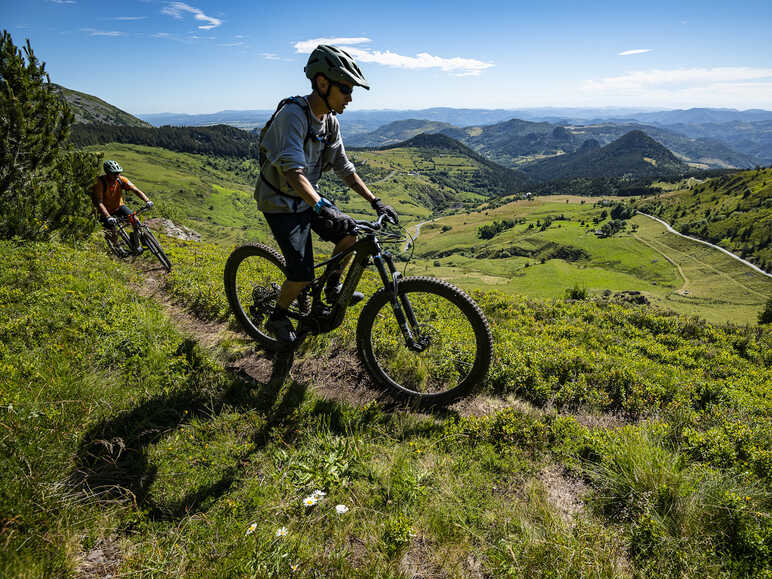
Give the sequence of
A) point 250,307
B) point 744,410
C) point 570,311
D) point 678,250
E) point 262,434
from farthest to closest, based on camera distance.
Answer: point 678,250 < point 570,311 < point 250,307 < point 744,410 < point 262,434

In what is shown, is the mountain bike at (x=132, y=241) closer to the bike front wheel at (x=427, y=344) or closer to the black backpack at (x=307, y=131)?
the black backpack at (x=307, y=131)

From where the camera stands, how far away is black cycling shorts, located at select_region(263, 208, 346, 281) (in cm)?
456

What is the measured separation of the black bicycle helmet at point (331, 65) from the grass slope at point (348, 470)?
3.77 metres

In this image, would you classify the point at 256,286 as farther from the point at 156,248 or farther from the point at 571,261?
the point at 571,261

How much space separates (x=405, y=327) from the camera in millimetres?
4512

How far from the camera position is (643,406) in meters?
4.76

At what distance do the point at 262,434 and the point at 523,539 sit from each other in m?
2.68

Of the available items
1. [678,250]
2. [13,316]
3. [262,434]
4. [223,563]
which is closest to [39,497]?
[223,563]

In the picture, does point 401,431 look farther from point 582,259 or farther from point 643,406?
point 582,259

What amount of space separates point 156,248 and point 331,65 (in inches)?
357

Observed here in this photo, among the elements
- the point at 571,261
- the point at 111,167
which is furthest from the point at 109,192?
the point at 571,261

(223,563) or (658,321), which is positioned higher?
(223,563)

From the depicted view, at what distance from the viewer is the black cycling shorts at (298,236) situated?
15.0ft

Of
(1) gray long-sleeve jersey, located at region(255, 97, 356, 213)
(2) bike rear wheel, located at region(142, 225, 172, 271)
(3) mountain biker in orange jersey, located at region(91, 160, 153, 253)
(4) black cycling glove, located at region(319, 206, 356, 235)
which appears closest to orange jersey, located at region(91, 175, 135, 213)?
(3) mountain biker in orange jersey, located at region(91, 160, 153, 253)
